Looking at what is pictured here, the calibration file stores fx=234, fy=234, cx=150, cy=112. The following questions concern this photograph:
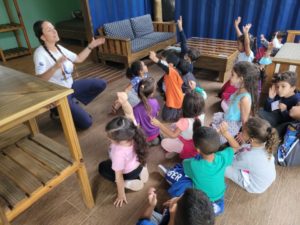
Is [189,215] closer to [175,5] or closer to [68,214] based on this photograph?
[68,214]

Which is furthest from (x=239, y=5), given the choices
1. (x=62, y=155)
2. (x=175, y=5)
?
(x=62, y=155)

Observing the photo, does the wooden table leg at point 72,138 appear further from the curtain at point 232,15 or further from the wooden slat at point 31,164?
the curtain at point 232,15

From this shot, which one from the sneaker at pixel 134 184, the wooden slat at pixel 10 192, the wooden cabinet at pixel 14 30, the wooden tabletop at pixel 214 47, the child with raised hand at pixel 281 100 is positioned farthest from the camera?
the wooden cabinet at pixel 14 30

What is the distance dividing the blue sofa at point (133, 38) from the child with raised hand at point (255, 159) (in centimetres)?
259

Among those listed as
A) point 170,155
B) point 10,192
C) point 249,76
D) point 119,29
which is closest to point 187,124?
point 170,155

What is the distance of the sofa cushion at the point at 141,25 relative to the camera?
4.39m

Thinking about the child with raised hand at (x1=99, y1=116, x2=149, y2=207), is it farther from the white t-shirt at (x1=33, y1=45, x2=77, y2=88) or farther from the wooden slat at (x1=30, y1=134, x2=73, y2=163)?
the white t-shirt at (x1=33, y1=45, x2=77, y2=88)

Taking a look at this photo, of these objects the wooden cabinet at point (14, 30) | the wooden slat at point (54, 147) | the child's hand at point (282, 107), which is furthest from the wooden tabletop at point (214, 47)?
the wooden cabinet at point (14, 30)

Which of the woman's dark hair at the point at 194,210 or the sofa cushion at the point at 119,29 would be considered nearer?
the woman's dark hair at the point at 194,210

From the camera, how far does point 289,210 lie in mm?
1485

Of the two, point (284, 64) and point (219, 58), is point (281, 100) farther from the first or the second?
point (219, 58)

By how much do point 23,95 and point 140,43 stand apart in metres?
3.12

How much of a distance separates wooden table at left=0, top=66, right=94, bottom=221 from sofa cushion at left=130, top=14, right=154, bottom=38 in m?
3.26

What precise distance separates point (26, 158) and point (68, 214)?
1.50ft
